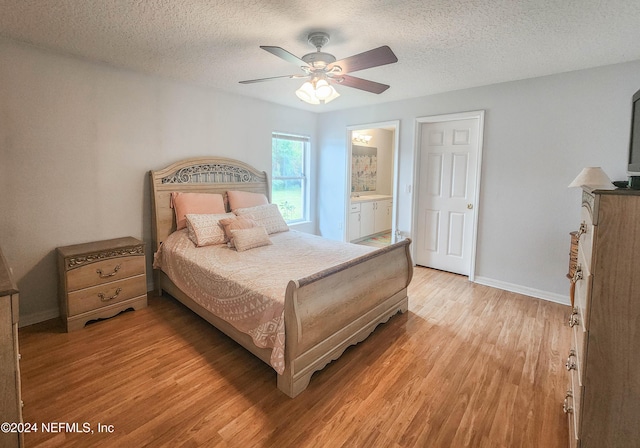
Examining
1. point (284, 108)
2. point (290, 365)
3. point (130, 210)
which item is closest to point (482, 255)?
point (290, 365)

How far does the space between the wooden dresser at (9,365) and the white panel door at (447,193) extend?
13.8 feet

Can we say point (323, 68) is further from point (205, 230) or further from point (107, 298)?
point (107, 298)

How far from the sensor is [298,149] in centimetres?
533

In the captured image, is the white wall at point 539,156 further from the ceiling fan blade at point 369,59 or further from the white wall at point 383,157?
the white wall at point 383,157

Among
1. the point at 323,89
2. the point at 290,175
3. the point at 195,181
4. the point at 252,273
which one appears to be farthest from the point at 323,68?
the point at 290,175

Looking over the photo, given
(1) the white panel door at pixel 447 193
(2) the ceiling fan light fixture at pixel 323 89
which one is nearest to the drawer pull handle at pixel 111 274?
(2) the ceiling fan light fixture at pixel 323 89

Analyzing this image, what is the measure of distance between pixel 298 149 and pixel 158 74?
2457mm

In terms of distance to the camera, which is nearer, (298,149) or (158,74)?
(158,74)

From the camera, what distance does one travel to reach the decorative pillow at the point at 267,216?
3657 millimetres

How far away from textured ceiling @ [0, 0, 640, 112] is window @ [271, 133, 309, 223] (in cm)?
176

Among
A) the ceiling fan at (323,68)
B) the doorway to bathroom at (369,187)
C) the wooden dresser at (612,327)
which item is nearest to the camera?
the wooden dresser at (612,327)

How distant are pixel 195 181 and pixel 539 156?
3907mm

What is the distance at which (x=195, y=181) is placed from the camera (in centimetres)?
373

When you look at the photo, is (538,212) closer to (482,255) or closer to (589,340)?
(482,255)
